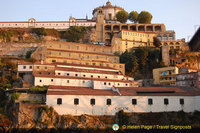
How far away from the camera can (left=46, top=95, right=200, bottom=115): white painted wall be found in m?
36.3

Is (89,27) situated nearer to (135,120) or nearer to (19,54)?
(19,54)

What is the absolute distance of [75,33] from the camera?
78.4m

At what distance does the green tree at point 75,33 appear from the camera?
252ft

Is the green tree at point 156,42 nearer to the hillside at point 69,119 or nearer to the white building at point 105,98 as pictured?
the white building at point 105,98

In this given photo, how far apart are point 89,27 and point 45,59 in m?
32.7

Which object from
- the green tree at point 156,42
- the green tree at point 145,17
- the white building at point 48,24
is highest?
the green tree at point 145,17

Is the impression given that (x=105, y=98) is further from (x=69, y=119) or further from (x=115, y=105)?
(x=69, y=119)

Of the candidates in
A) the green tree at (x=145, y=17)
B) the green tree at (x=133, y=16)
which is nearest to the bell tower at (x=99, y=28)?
the green tree at (x=133, y=16)

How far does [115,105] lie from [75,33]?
149 ft

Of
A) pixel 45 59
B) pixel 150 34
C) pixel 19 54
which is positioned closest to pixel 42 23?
pixel 19 54

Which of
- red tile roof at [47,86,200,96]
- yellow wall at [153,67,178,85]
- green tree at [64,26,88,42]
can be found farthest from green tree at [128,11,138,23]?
red tile roof at [47,86,200,96]

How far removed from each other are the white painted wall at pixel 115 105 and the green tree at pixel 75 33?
41.8 metres

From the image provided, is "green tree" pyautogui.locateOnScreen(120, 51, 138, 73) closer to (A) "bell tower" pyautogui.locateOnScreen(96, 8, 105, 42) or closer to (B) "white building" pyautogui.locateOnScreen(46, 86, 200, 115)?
(A) "bell tower" pyautogui.locateOnScreen(96, 8, 105, 42)

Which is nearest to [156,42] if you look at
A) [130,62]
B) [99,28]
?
[130,62]
